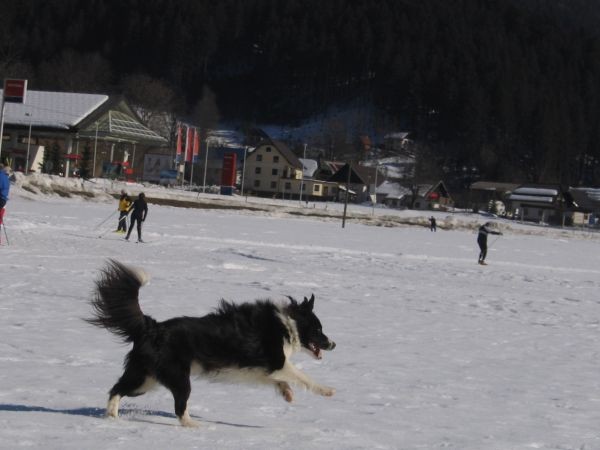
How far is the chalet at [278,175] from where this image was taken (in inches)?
4281

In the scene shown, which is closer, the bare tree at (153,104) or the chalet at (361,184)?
the bare tree at (153,104)

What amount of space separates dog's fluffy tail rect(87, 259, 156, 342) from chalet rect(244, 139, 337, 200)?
3989 inches

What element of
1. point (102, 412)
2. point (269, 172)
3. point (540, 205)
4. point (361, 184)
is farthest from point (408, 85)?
point (102, 412)

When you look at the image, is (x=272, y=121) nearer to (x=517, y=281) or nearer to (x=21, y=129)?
(x=21, y=129)

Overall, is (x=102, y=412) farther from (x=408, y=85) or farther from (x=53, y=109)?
(x=408, y=85)

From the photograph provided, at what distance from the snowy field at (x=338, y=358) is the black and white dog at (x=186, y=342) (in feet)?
1.00

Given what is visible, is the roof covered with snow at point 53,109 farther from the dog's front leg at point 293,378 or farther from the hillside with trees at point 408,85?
the dog's front leg at point 293,378

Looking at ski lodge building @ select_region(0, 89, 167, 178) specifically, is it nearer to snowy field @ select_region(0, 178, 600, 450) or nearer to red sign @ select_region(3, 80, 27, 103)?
red sign @ select_region(3, 80, 27, 103)

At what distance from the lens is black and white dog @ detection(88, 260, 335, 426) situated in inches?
226

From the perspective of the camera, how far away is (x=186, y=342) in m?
5.76

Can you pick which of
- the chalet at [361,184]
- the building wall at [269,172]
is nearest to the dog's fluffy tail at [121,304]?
the building wall at [269,172]

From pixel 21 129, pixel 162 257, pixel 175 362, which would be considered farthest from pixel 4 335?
pixel 21 129

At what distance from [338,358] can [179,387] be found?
4.09 m

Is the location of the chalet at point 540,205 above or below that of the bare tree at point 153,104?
below
